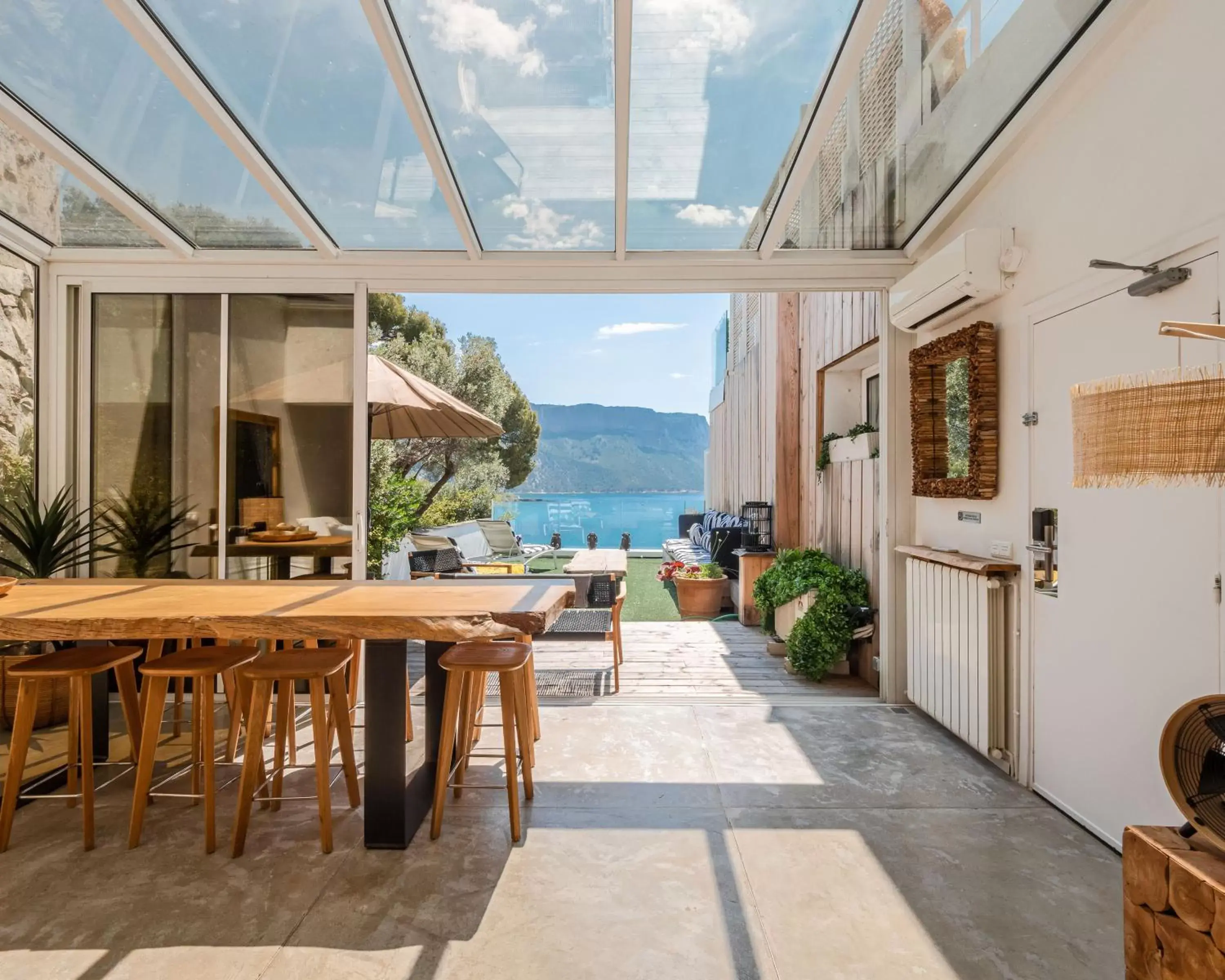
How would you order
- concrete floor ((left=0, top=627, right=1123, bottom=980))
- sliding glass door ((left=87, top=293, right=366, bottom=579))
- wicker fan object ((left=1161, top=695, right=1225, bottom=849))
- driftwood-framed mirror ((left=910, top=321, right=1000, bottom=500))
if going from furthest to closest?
sliding glass door ((left=87, top=293, right=366, bottom=579)), driftwood-framed mirror ((left=910, top=321, right=1000, bottom=500)), concrete floor ((left=0, top=627, right=1123, bottom=980)), wicker fan object ((left=1161, top=695, right=1225, bottom=849))

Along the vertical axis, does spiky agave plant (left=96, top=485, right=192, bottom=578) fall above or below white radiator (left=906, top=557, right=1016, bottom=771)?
above

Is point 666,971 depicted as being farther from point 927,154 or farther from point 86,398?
point 86,398

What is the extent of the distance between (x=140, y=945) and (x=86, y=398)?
344 cm

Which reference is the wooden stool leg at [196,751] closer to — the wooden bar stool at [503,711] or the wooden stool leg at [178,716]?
the wooden stool leg at [178,716]

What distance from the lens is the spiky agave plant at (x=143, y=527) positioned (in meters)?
4.01

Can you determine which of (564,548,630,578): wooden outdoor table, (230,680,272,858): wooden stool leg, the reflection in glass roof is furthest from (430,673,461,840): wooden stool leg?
(564,548,630,578): wooden outdoor table

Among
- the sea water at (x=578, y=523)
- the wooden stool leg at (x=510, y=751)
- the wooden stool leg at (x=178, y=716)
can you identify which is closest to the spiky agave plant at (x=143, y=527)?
the wooden stool leg at (x=178, y=716)

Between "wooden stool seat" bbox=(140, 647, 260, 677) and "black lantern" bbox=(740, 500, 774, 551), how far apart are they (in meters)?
4.87

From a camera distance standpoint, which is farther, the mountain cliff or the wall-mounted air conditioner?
the mountain cliff

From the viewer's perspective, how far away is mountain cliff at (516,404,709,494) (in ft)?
122

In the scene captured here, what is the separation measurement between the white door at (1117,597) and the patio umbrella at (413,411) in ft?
12.0

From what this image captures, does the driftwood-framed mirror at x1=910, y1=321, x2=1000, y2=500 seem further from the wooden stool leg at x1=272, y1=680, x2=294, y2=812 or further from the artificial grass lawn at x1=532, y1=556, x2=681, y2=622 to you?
the wooden stool leg at x1=272, y1=680, x2=294, y2=812

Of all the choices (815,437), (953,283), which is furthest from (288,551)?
(815,437)

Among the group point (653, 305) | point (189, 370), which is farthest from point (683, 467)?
point (189, 370)
